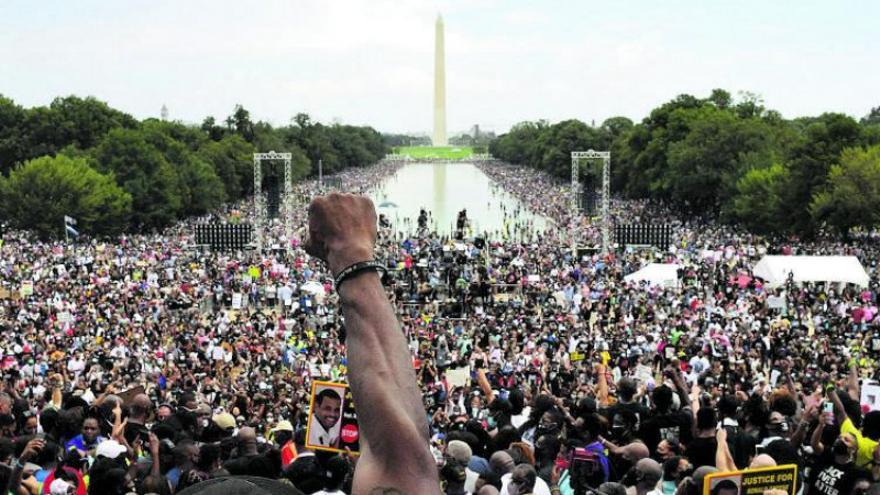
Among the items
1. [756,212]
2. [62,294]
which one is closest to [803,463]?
[62,294]

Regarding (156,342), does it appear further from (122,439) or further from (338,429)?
(338,429)

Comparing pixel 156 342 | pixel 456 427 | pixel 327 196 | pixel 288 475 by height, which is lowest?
pixel 156 342

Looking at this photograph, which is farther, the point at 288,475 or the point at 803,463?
the point at 803,463

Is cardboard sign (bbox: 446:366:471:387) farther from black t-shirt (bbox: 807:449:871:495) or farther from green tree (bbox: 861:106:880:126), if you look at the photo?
green tree (bbox: 861:106:880:126)

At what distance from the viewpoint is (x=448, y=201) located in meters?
89.8

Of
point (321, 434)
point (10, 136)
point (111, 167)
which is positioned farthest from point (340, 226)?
point (10, 136)

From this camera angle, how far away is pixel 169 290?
2978 centimetres

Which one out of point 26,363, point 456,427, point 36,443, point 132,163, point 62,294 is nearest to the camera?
point 36,443

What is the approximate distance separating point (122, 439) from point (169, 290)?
23.3 meters

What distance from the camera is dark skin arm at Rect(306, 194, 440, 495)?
1.85 meters

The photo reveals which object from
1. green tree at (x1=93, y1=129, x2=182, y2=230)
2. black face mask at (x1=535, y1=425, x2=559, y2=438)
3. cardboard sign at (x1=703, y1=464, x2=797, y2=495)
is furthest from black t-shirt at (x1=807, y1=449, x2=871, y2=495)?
green tree at (x1=93, y1=129, x2=182, y2=230)

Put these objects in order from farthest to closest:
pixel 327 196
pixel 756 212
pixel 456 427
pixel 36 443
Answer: pixel 756 212 → pixel 456 427 → pixel 36 443 → pixel 327 196

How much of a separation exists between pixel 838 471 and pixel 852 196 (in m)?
37.9

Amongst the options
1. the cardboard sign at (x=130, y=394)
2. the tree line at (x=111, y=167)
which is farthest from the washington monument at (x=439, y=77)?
the cardboard sign at (x=130, y=394)
